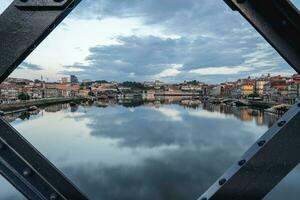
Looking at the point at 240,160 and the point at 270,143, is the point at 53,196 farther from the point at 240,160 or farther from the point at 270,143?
the point at 270,143

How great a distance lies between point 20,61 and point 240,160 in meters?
0.78

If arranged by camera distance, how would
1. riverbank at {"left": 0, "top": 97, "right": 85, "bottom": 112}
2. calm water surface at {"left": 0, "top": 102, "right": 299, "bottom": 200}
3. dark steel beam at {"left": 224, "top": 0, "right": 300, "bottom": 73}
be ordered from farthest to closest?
riverbank at {"left": 0, "top": 97, "right": 85, "bottom": 112} < calm water surface at {"left": 0, "top": 102, "right": 299, "bottom": 200} < dark steel beam at {"left": 224, "top": 0, "right": 300, "bottom": 73}

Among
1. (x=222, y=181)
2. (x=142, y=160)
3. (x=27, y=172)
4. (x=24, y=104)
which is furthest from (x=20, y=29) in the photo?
(x=24, y=104)

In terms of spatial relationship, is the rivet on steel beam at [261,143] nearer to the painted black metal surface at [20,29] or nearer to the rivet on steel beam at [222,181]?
the rivet on steel beam at [222,181]

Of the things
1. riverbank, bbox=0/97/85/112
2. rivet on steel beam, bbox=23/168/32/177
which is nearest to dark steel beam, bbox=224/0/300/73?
rivet on steel beam, bbox=23/168/32/177

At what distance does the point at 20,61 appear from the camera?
4.17 ft

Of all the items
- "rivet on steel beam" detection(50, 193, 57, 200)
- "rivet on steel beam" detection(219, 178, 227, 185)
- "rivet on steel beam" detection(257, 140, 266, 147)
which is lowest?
"rivet on steel beam" detection(50, 193, 57, 200)

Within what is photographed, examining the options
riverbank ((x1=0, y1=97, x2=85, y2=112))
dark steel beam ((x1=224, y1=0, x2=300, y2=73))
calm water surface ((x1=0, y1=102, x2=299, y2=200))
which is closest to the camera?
dark steel beam ((x1=224, y1=0, x2=300, y2=73))

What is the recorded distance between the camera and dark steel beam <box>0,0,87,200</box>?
4.08 ft

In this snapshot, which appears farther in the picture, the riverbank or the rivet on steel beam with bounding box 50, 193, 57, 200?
the riverbank

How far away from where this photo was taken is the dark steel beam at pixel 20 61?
4.08 ft

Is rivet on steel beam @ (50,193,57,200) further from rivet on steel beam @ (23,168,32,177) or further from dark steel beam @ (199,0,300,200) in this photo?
dark steel beam @ (199,0,300,200)

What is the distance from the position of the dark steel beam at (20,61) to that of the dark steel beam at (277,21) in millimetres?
558

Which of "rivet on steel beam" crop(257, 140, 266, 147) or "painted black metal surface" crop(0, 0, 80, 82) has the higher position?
"painted black metal surface" crop(0, 0, 80, 82)
